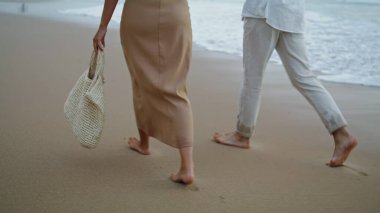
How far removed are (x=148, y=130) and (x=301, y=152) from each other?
109 centimetres

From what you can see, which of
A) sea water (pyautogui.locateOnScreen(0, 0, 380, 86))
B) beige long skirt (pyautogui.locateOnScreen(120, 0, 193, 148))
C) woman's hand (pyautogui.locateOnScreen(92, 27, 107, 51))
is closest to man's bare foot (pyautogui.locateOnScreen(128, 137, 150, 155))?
beige long skirt (pyautogui.locateOnScreen(120, 0, 193, 148))

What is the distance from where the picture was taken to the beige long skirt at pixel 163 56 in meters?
2.48

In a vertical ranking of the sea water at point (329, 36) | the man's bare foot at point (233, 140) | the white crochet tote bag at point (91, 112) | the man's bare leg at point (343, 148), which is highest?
the white crochet tote bag at point (91, 112)

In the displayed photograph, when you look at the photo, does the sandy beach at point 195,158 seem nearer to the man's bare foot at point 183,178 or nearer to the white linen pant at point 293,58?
the man's bare foot at point 183,178

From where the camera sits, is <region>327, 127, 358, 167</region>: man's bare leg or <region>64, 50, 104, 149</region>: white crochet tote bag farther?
<region>327, 127, 358, 167</region>: man's bare leg

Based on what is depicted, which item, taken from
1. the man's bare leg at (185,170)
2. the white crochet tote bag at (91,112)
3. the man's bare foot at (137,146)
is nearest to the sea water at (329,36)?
the man's bare foot at (137,146)

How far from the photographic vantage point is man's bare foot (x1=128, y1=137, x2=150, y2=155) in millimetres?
3018

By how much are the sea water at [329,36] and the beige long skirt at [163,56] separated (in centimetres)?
334

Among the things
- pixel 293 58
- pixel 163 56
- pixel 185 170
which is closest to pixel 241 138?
pixel 293 58

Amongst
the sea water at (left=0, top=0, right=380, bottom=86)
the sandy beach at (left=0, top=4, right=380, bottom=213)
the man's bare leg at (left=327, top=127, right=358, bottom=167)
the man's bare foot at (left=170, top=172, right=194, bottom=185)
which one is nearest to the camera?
the sandy beach at (left=0, top=4, right=380, bottom=213)

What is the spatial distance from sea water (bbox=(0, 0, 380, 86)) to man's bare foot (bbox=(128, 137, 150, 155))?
3133mm

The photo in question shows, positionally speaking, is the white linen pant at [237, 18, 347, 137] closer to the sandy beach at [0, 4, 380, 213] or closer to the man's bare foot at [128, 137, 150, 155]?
the sandy beach at [0, 4, 380, 213]

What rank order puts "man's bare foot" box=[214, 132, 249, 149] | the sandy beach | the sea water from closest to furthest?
the sandy beach, "man's bare foot" box=[214, 132, 249, 149], the sea water

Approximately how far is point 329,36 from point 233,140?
19.2 feet
